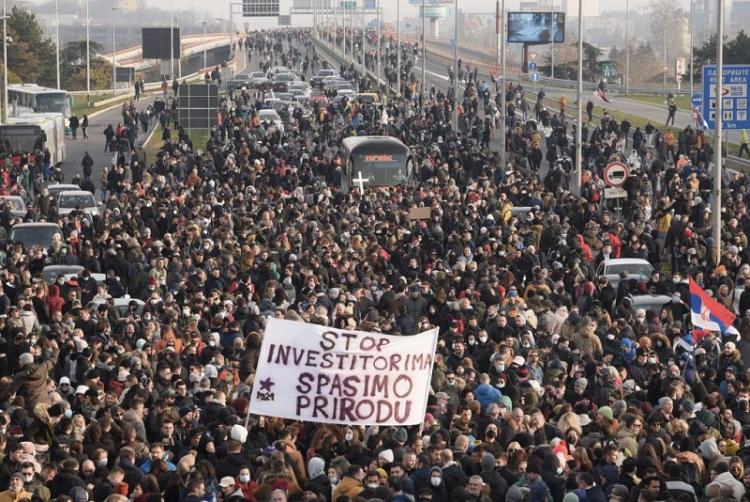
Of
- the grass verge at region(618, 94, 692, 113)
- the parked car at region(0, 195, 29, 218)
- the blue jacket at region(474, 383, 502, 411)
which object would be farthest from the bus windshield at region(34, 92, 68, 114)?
the blue jacket at region(474, 383, 502, 411)

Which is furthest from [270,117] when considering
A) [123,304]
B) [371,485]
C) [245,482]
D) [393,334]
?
[371,485]

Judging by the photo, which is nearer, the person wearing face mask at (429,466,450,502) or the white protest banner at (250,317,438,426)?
the person wearing face mask at (429,466,450,502)

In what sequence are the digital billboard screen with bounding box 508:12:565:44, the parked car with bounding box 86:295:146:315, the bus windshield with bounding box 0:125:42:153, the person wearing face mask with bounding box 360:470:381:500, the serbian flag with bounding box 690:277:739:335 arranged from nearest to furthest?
the person wearing face mask with bounding box 360:470:381:500 → the serbian flag with bounding box 690:277:739:335 → the parked car with bounding box 86:295:146:315 → the bus windshield with bounding box 0:125:42:153 → the digital billboard screen with bounding box 508:12:565:44

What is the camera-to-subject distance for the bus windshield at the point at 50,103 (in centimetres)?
7288

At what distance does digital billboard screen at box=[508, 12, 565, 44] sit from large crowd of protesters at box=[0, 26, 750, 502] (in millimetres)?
70876

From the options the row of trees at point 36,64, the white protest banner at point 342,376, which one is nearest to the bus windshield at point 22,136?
the white protest banner at point 342,376

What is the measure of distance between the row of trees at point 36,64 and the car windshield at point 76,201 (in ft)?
224

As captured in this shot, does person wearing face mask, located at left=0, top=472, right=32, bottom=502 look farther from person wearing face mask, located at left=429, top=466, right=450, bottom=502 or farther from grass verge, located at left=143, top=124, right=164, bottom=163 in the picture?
grass verge, located at left=143, top=124, right=164, bottom=163

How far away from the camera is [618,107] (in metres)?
88.2

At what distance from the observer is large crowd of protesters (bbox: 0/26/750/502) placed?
1500 centimetres

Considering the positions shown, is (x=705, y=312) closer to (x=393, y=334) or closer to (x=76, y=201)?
(x=393, y=334)

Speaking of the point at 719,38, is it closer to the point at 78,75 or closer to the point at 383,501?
the point at 383,501

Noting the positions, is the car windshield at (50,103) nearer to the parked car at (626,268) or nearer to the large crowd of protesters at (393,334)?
the large crowd of protesters at (393,334)

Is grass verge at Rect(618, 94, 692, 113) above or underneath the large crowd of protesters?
underneath
